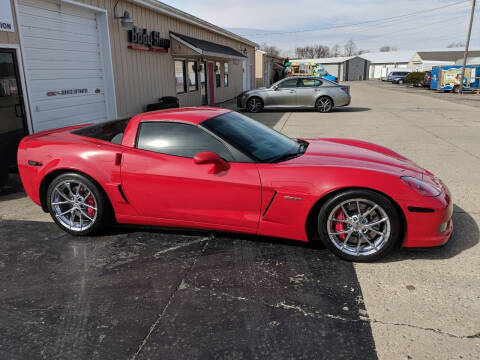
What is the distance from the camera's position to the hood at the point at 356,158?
346 cm

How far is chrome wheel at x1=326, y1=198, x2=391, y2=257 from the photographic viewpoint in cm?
324

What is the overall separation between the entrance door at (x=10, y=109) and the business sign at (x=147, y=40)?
4345 mm

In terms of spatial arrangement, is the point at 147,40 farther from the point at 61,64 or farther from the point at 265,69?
the point at 265,69

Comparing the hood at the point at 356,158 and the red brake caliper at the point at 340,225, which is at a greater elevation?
the hood at the point at 356,158

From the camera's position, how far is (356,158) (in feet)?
12.1

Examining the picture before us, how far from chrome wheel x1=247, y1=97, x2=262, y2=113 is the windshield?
40.1 ft

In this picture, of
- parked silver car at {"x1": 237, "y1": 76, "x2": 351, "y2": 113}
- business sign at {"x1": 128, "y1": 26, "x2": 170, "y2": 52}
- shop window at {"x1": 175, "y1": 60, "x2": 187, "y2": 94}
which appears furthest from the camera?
parked silver car at {"x1": 237, "y1": 76, "x2": 351, "y2": 113}

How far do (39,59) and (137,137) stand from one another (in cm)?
484

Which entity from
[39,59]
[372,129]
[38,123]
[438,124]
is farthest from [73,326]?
[438,124]

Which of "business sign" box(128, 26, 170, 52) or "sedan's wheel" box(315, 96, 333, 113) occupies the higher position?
"business sign" box(128, 26, 170, 52)

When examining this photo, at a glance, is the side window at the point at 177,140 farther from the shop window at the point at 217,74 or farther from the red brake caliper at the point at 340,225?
the shop window at the point at 217,74

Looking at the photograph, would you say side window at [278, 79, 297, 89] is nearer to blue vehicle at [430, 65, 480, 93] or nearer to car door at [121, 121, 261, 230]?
car door at [121, 121, 261, 230]

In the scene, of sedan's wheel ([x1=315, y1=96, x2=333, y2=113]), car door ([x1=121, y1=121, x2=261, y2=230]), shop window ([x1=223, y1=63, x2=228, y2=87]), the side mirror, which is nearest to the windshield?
car door ([x1=121, y1=121, x2=261, y2=230])

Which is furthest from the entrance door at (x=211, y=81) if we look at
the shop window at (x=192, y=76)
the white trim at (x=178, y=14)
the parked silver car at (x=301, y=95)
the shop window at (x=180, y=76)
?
the shop window at (x=180, y=76)
